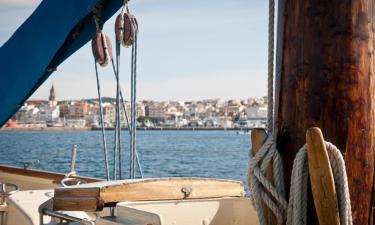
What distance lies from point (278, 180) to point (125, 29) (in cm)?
301

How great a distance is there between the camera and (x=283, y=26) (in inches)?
73.8

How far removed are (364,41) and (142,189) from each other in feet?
4.65

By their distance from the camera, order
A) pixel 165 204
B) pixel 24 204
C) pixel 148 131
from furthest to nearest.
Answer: pixel 148 131
pixel 24 204
pixel 165 204

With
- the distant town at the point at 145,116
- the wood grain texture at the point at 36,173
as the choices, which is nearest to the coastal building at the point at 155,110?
the distant town at the point at 145,116

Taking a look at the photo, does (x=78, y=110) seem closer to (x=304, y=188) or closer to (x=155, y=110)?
(x=155, y=110)

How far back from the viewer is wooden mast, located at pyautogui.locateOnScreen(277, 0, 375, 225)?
1.75 metres

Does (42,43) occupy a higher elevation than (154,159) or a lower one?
higher

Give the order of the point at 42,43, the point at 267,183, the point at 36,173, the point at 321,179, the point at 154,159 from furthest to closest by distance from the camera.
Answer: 1. the point at 154,159
2. the point at 36,173
3. the point at 42,43
4. the point at 267,183
5. the point at 321,179

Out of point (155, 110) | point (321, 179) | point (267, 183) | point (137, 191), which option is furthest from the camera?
point (155, 110)

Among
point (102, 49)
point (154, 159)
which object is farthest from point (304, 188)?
point (154, 159)

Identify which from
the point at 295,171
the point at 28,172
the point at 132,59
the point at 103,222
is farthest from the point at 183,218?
the point at 28,172

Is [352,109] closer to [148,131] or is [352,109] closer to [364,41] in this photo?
[364,41]

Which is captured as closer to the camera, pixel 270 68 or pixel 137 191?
pixel 270 68

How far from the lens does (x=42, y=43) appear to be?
4.21 meters
